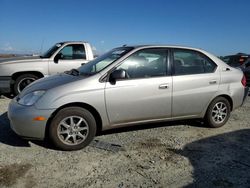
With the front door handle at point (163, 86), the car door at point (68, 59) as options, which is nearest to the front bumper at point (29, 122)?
the front door handle at point (163, 86)

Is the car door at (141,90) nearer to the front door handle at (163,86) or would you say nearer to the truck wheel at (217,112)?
the front door handle at (163,86)

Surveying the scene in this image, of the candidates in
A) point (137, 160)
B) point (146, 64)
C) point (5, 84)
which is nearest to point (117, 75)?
point (146, 64)

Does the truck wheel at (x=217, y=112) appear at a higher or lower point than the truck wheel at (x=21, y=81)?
lower

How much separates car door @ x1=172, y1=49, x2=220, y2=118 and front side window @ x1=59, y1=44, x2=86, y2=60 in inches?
184

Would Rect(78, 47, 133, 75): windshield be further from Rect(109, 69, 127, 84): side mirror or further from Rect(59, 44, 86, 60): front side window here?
Rect(59, 44, 86, 60): front side window

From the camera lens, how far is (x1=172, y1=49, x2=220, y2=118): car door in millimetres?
5242

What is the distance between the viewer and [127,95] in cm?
477

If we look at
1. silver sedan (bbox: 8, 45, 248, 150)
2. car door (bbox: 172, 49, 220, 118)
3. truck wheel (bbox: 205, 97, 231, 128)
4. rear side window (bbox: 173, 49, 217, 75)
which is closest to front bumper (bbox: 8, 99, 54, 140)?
silver sedan (bbox: 8, 45, 248, 150)

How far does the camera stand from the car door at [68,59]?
9.01 meters

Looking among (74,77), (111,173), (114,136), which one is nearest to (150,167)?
(111,173)

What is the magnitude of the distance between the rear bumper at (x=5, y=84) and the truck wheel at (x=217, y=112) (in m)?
5.69

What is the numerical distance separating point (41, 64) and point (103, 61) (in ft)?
13.9

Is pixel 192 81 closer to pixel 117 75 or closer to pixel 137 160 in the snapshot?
pixel 117 75

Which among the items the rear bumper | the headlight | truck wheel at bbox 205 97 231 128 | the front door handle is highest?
the front door handle
